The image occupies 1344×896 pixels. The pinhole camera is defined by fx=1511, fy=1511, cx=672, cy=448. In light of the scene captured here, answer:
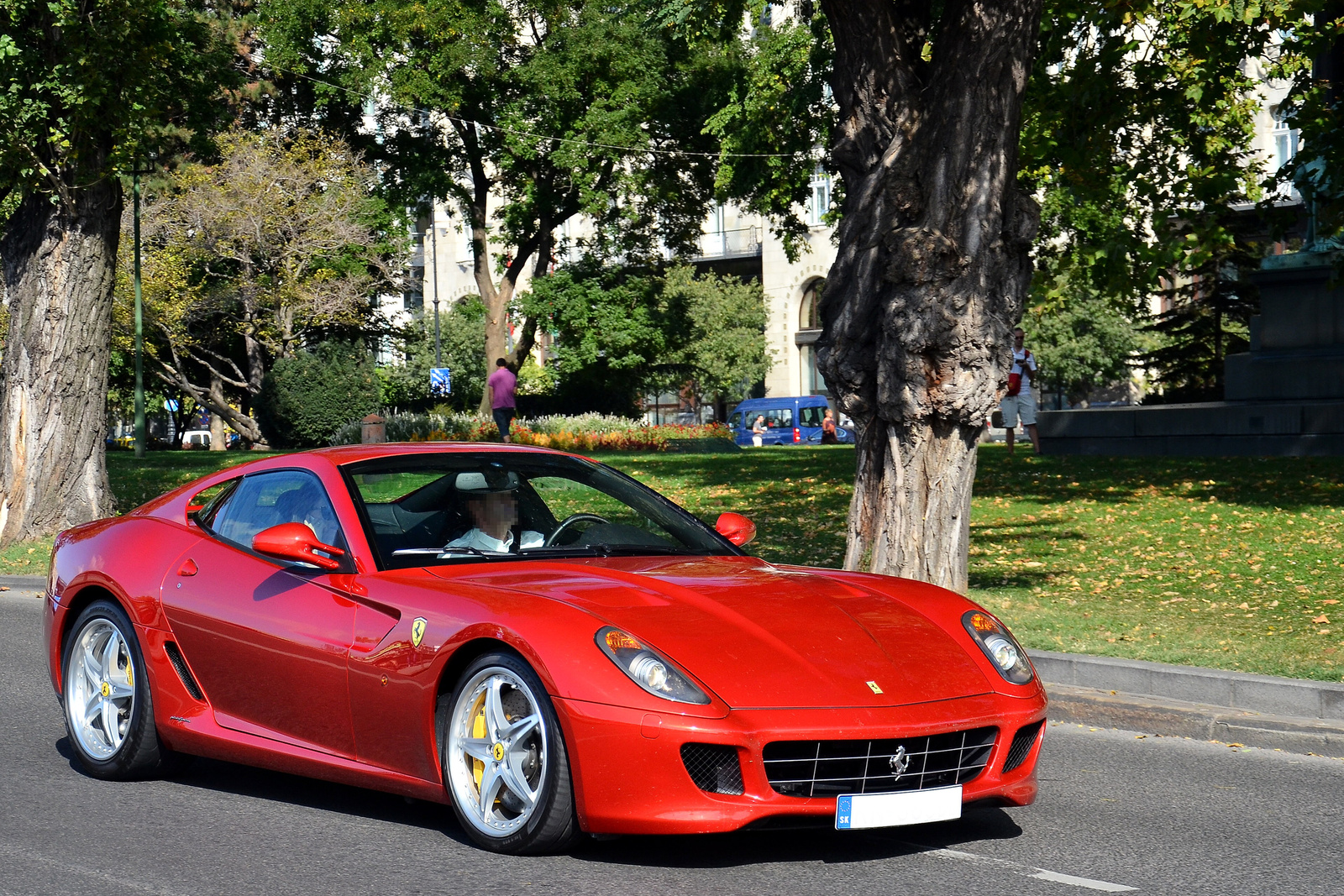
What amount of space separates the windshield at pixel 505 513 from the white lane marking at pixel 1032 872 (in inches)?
61.7

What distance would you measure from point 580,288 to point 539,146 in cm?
427

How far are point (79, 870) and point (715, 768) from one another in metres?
2.08

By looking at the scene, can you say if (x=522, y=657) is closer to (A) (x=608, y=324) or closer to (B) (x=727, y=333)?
(A) (x=608, y=324)

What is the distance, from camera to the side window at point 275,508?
5727mm

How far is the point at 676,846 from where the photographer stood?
16.3ft

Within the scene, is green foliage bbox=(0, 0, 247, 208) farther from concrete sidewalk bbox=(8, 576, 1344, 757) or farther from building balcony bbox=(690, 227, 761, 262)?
building balcony bbox=(690, 227, 761, 262)

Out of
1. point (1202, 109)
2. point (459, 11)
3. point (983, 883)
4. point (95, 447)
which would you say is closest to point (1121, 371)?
point (459, 11)

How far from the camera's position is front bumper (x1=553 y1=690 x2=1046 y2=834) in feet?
14.4

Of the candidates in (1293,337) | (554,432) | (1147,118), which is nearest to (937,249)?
(1147,118)

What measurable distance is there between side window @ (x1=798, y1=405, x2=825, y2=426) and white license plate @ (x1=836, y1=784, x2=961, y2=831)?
57207 mm

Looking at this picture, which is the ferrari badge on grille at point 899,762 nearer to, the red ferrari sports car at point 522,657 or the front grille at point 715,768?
the red ferrari sports car at point 522,657

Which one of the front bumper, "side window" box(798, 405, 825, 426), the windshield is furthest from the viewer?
"side window" box(798, 405, 825, 426)

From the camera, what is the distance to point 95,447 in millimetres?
16625

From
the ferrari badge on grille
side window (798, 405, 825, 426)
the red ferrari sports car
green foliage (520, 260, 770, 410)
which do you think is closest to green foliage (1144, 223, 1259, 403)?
green foliage (520, 260, 770, 410)
